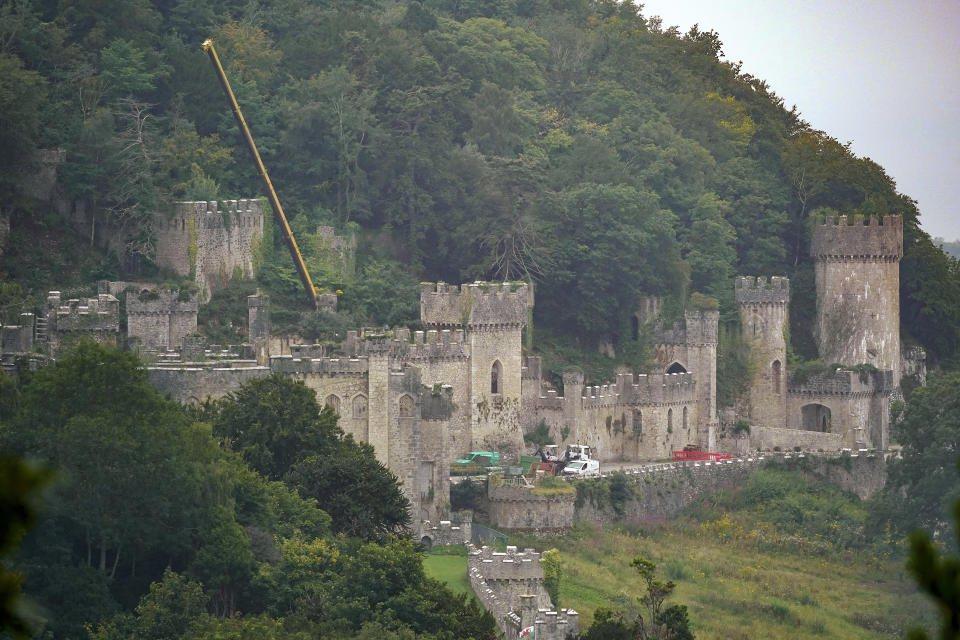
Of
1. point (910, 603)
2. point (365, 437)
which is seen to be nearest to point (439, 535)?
point (365, 437)

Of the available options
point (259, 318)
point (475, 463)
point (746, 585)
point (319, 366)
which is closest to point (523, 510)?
point (475, 463)

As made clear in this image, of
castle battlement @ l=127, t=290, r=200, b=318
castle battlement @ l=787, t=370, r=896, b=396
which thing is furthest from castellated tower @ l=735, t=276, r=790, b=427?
castle battlement @ l=127, t=290, r=200, b=318

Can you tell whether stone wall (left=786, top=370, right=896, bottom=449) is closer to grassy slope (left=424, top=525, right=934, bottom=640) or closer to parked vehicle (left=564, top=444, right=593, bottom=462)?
grassy slope (left=424, top=525, right=934, bottom=640)

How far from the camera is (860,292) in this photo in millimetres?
63938

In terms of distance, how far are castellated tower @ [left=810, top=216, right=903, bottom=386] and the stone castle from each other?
5 cm

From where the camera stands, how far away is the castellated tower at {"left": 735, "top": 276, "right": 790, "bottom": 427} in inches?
2416

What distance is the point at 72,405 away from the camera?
35531 mm

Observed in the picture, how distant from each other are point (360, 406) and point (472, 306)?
806 centimetres

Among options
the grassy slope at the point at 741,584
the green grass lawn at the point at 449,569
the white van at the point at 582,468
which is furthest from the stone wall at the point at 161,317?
the white van at the point at 582,468

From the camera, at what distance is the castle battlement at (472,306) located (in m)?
52.1

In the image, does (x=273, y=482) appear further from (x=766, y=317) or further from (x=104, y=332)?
(x=766, y=317)

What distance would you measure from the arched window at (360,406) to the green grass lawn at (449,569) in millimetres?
4068

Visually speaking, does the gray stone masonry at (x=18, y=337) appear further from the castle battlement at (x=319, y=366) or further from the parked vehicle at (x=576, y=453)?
the parked vehicle at (x=576, y=453)

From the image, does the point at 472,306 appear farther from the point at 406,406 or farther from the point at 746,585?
the point at 746,585
